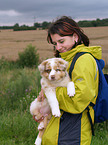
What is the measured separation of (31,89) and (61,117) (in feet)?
15.0

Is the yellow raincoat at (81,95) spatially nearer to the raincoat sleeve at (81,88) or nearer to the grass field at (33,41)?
the raincoat sleeve at (81,88)

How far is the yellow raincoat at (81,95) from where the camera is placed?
71.0 inches

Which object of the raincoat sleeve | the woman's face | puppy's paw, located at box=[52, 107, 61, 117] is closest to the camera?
the raincoat sleeve

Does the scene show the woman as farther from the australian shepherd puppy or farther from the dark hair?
the australian shepherd puppy

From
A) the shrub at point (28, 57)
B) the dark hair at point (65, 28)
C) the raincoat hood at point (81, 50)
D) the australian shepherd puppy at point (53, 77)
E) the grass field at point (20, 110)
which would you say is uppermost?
the dark hair at point (65, 28)

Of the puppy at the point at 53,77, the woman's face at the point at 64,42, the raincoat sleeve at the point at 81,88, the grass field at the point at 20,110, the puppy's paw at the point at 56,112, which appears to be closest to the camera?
the raincoat sleeve at the point at 81,88

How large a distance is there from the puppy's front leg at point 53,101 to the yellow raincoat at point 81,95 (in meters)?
0.06

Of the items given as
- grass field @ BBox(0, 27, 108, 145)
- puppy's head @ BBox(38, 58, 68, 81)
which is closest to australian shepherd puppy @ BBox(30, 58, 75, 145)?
puppy's head @ BBox(38, 58, 68, 81)

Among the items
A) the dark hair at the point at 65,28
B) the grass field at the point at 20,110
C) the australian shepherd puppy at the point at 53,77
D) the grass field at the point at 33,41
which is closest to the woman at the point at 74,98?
the dark hair at the point at 65,28

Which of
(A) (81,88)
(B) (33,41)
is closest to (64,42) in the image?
(A) (81,88)

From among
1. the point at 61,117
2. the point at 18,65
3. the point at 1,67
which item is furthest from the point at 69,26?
the point at 18,65

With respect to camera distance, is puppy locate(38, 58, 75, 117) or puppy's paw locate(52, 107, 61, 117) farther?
puppy locate(38, 58, 75, 117)

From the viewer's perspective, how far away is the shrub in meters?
10.9

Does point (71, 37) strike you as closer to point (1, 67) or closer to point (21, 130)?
point (21, 130)
